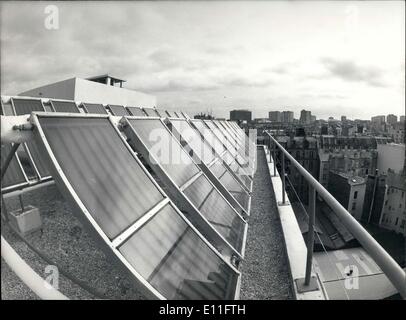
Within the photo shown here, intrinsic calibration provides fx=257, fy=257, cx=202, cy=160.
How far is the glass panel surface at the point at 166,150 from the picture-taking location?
335cm

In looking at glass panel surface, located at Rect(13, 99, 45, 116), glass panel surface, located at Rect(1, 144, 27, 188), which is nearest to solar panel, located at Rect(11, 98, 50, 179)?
glass panel surface, located at Rect(13, 99, 45, 116)

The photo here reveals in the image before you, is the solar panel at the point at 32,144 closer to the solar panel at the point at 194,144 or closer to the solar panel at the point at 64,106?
the solar panel at the point at 64,106

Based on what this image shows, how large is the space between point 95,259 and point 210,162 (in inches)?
105

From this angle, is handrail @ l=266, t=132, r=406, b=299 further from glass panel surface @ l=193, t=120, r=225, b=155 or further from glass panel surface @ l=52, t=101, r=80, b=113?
glass panel surface @ l=52, t=101, r=80, b=113

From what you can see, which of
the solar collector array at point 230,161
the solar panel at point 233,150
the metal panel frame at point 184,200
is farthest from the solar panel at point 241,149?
the metal panel frame at point 184,200

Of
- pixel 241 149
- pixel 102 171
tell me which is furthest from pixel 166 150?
pixel 241 149

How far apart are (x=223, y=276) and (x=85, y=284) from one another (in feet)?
5.08

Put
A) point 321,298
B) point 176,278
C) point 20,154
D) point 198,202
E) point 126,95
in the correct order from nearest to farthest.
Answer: point 176,278 → point 321,298 → point 198,202 → point 20,154 → point 126,95

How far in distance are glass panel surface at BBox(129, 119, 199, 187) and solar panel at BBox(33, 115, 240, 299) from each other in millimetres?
596

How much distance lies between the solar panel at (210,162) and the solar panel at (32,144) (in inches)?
104
